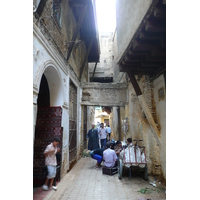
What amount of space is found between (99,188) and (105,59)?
14.2 meters

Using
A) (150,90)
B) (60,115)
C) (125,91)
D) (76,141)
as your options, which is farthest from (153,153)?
(125,91)

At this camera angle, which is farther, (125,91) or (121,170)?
(125,91)

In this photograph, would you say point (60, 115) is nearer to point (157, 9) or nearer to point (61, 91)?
point (61, 91)

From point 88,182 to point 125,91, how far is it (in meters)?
5.70

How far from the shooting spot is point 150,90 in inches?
260

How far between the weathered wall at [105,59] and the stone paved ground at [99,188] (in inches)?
464

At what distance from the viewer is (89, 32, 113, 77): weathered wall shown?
57.9ft

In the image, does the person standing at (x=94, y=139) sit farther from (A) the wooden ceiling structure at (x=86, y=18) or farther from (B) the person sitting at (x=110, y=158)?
(A) the wooden ceiling structure at (x=86, y=18)

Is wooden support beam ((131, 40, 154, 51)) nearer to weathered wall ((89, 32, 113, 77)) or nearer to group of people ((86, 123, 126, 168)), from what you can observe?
group of people ((86, 123, 126, 168))

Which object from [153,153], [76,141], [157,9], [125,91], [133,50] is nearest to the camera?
[157,9]

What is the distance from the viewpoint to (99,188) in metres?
5.24

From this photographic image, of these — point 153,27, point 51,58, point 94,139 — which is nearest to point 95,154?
point 94,139

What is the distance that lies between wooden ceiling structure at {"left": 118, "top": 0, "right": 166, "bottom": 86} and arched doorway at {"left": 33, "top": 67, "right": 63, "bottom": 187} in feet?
7.10

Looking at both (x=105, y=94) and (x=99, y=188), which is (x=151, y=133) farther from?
(x=105, y=94)
